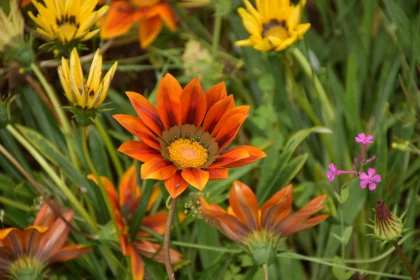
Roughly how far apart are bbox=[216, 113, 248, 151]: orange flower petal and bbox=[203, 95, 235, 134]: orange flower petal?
16 mm

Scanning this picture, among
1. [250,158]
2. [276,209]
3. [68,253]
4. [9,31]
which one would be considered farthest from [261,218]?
[9,31]

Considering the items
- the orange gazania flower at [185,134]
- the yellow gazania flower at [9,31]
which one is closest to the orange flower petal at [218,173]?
the orange gazania flower at [185,134]

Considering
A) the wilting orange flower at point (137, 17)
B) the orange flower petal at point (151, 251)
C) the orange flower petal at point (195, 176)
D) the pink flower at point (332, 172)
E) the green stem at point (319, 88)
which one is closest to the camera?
the orange flower petal at point (195, 176)

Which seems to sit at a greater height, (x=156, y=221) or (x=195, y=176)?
(x=195, y=176)

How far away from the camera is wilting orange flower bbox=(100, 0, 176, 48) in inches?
46.1

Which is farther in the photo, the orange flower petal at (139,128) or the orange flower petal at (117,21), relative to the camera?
the orange flower petal at (117,21)

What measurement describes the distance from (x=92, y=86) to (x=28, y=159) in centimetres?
53

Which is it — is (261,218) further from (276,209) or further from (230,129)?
(230,129)

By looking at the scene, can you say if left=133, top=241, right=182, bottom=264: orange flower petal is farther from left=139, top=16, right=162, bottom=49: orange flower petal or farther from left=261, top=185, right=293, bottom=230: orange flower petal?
left=139, top=16, right=162, bottom=49: orange flower petal

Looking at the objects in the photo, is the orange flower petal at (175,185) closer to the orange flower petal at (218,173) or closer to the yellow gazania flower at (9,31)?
the orange flower petal at (218,173)

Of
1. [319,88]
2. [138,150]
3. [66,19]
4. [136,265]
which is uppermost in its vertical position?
[66,19]

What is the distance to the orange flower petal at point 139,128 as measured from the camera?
0.72m

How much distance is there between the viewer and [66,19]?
857mm

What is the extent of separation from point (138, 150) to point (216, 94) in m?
0.11
